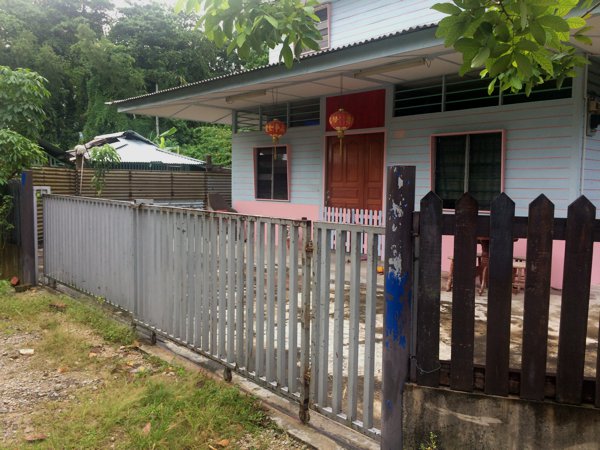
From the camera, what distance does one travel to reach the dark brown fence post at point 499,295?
2104mm

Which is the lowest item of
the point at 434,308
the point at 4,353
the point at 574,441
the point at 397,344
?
the point at 4,353

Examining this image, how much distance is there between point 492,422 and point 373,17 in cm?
979

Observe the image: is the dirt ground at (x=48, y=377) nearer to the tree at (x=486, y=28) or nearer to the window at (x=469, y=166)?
the tree at (x=486, y=28)

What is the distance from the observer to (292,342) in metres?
2.95

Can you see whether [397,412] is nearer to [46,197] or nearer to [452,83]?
[46,197]

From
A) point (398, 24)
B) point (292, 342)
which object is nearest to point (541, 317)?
point (292, 342)

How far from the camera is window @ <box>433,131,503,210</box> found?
7.29 m

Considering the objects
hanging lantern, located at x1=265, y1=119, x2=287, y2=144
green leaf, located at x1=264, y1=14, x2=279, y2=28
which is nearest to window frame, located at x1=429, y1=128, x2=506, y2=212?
hanging lantern, located at x1=265, y1=119, x2=287, y2=144

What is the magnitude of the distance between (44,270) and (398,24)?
26.5ft

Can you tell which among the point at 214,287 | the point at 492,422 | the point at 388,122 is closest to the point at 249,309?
the point at 214,287

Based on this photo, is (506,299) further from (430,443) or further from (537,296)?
(430,443)

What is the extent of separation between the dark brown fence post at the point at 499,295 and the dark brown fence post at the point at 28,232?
626 centimetres

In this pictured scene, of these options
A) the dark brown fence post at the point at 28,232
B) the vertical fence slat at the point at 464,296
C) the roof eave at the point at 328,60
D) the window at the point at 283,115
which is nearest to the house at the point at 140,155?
the window at the point at 283,115

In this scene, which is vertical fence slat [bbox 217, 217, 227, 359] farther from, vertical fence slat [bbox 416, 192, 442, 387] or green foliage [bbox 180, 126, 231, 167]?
green foliage [bbox 180, 126, 231, 167]
